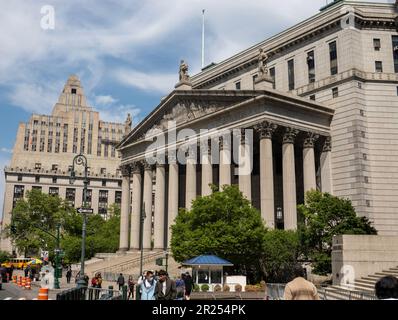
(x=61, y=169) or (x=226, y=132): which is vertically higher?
(x=61, y=169)

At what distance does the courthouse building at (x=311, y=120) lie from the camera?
52406mm

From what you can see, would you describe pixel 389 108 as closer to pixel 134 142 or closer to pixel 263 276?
pixel 263 276

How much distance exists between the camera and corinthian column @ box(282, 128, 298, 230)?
50.3 metres

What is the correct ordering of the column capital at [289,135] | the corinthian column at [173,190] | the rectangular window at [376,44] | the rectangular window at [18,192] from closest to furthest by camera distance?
the column capital at [289,135]
the rectangular window at [376,44]
the corinthian column at [173,190]
the rectangular window at [18,192]

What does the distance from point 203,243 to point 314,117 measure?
22.8 m

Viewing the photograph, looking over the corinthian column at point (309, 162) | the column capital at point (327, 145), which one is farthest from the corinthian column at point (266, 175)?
the column capital at point (327, 145)

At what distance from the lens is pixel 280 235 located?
44.2 m

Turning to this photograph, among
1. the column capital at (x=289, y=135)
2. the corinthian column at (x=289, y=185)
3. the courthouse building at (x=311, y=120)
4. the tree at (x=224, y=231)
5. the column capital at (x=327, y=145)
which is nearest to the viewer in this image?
the tree at (x=224, y=231)

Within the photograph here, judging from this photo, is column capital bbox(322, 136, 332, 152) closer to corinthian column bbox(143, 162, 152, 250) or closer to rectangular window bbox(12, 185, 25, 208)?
corinthian column bbox(143, 162, 152, 250)

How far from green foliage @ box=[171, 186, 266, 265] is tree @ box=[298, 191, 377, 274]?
449cm

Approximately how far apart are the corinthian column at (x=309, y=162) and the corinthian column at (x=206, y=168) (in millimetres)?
11443

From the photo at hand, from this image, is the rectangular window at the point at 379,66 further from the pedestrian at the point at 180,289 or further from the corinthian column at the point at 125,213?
the pedestrian at the point at 180,289
